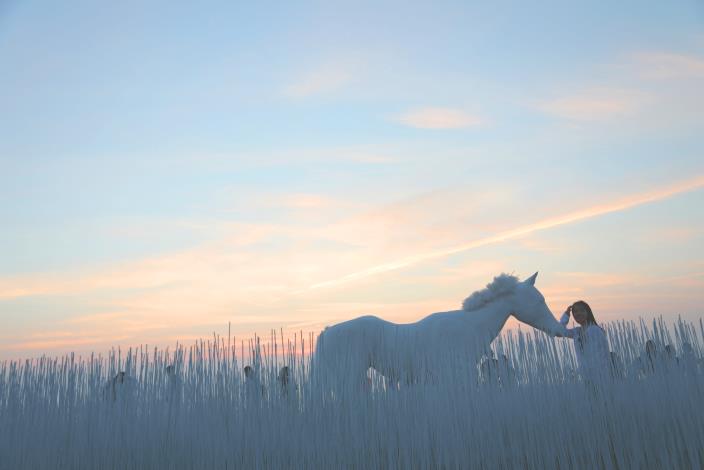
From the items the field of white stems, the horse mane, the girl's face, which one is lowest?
A: the field of white stems

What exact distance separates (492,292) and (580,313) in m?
0.92

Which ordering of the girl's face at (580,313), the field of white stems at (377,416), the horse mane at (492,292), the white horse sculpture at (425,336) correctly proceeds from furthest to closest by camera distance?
the horse mane at (492,292)
the girl's face at (580,313)
the white horse sculpture at (425,336)
the field of white stems at (377,416)

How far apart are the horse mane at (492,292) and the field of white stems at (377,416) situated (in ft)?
4.26

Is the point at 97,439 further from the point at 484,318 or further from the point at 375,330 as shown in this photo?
the point at 484,318

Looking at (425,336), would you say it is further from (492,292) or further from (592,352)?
(592,352)

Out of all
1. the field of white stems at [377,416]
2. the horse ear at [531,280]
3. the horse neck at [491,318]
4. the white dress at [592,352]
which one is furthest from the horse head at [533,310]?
the field of white stems at [377,416]

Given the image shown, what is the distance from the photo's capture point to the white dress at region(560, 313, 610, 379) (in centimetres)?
466

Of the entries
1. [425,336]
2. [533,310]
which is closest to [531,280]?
[533,310]

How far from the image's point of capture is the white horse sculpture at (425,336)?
228 inches

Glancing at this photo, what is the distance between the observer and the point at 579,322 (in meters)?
6.12

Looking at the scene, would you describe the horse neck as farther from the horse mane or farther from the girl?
the girl

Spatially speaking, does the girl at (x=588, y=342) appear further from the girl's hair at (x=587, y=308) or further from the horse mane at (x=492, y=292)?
the horse mane at (x=492, y=292)

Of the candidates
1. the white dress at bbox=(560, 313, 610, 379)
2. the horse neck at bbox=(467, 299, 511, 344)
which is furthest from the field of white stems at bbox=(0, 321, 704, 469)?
the horse neck at bbox=(467, 299, 511, 344)

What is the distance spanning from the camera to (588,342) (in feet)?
18.0
